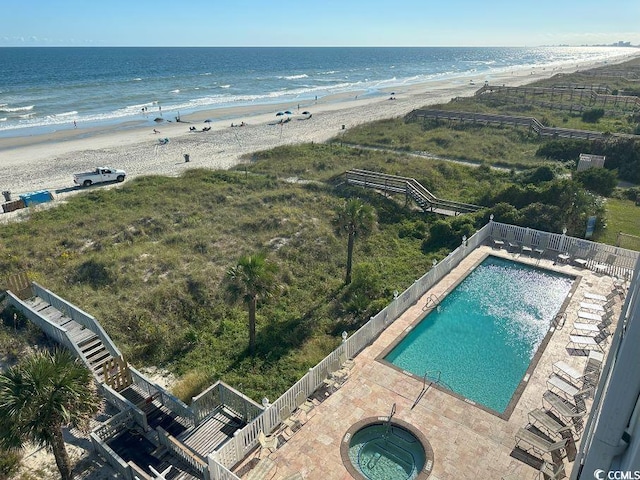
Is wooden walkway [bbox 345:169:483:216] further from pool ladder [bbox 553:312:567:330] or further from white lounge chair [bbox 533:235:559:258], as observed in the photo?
pool ladder [bbox 553:312:567:330]

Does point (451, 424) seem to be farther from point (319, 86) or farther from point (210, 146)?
point (319, 86)

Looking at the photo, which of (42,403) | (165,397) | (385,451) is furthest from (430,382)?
(42,403)

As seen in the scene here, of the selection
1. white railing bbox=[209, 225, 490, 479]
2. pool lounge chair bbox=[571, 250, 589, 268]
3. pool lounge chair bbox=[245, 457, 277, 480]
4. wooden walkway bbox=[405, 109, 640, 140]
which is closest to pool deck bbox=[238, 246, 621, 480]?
pool lounge chair bbox=[245, 457, 277, 480]

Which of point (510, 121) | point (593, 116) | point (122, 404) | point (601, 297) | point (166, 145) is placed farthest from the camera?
point (593, 116)

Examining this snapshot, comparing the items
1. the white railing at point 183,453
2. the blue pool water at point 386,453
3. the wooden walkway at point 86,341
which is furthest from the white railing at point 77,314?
the blue pool water at point 386,453

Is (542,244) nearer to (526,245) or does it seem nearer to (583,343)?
(526,245)

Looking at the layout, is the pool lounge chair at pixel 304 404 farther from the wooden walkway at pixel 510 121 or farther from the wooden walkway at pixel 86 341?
the wooden walkway at pixel 510 121
